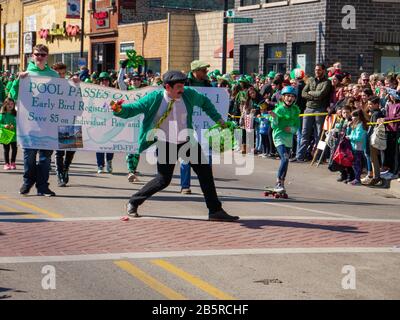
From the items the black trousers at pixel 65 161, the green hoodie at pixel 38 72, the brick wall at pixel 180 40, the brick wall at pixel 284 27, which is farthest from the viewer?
the brick wall at pixel 180 40

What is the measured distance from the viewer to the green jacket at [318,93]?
19.8 meters

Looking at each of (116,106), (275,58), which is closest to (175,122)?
(116,106)

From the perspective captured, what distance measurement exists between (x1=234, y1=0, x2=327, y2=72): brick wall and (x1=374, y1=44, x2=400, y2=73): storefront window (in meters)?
1.82

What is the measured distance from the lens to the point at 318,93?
19828mm

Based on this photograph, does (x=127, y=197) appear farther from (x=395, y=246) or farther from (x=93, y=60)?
(x=93, y=60)

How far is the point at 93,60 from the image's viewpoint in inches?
1967

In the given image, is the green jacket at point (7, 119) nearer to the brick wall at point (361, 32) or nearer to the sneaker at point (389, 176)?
the sneaker at point (389, 176)

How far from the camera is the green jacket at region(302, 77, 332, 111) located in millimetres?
19828

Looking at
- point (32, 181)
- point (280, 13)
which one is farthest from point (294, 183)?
point (280, 13)

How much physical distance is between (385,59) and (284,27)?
144 inches

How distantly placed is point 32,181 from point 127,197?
1.42m

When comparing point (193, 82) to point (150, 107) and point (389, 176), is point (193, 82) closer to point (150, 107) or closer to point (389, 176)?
point (150, 107)

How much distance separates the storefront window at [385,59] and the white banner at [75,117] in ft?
43.8

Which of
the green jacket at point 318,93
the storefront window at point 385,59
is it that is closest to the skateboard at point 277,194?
the green jacket at point 318,93
